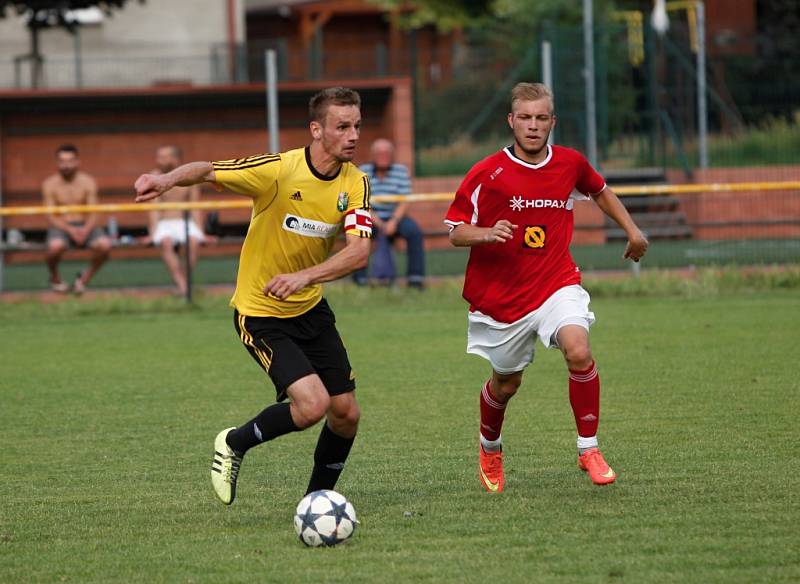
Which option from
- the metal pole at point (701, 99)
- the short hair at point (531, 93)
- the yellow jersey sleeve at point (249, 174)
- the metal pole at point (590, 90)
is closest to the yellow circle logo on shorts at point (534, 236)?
the short hair at point (531, 93)

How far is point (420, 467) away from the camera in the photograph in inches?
273

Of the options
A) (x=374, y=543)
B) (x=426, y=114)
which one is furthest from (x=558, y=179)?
(x=426, y=114)

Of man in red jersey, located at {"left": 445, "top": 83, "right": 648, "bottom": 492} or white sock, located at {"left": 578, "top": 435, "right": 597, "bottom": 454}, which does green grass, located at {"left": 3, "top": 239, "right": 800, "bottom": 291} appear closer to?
man in red jersey, located at {"left": 445, "top": 83, "right": 648, "bottom": 492}

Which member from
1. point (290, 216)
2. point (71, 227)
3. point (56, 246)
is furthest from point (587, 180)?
point (71, 227)

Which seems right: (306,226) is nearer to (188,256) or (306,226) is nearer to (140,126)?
(188,256)

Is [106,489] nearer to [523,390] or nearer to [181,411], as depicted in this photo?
[181,411]

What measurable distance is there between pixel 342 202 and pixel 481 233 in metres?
0.66

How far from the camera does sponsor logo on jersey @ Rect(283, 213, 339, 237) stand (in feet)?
19.9

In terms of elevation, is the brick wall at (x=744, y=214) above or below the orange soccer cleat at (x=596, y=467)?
above

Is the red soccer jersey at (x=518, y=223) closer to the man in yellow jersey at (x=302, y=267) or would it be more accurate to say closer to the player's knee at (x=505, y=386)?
the player's knee at (x=505, y=386)

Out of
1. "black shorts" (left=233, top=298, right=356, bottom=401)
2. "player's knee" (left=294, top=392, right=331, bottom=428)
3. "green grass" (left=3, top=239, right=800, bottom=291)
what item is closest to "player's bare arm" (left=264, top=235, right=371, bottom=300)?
"black shorts" (left=233, top=298, right=356, bottom=401)

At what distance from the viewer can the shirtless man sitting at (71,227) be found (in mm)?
15125

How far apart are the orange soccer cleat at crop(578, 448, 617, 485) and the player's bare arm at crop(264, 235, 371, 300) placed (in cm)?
140

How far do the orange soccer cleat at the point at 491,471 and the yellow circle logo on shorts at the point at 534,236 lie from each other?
1.01 meters
